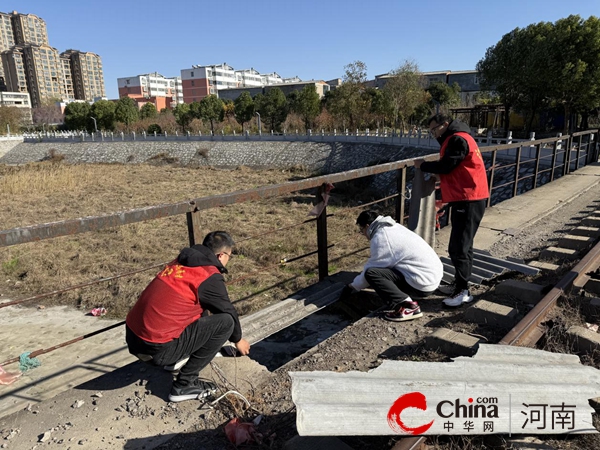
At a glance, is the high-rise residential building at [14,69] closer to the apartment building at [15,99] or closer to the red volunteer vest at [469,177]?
the apartment building at [15,99]

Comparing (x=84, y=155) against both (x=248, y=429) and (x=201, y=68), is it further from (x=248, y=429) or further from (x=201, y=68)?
(x=248, y=429)

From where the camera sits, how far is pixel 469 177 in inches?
139

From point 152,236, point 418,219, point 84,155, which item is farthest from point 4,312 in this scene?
point 84,155

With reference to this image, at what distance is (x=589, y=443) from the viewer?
75.4 inches

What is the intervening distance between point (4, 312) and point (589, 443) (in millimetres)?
10122

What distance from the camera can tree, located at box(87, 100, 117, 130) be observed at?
203 ft

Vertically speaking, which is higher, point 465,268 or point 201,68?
point 201,68

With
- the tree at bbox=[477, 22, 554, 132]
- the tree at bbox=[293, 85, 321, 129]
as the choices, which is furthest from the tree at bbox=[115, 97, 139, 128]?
the tree at bbox=[477, 22, 554, 132]

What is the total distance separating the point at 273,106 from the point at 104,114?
29008mm

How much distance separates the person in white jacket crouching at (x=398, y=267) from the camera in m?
3.35

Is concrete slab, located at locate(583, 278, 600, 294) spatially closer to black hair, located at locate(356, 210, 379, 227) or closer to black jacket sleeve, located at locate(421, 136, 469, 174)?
black jacket sleeve, located at locate(421, 136, 469, 174)

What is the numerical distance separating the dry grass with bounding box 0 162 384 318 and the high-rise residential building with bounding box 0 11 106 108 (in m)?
105

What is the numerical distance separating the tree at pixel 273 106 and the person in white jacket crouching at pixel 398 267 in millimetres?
48032

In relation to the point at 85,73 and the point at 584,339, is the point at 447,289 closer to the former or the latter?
the point at 584,339
